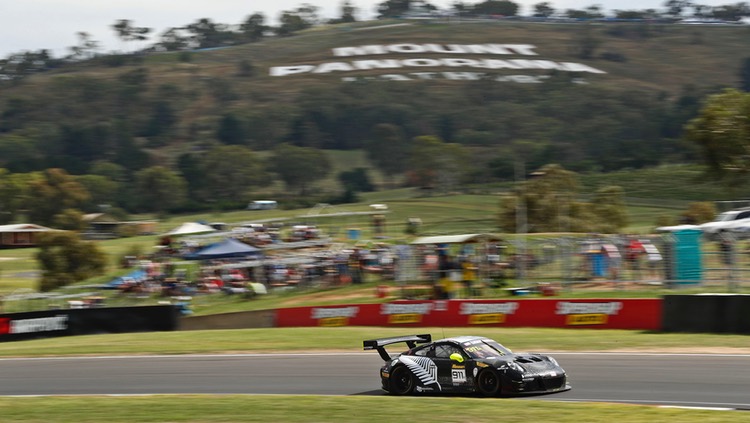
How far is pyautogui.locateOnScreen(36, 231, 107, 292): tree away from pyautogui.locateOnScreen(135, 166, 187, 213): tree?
6032 cm

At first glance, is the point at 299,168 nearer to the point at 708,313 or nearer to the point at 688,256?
the point at 688,256

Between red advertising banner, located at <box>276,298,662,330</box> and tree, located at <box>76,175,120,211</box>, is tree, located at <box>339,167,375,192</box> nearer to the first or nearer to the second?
tree, located at <box>76,175,120,211</box>

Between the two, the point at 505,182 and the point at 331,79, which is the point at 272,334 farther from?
the point at 331,79

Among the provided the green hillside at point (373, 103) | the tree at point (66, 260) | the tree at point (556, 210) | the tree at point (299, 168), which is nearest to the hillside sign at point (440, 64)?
the green hillside at point (373, 103)

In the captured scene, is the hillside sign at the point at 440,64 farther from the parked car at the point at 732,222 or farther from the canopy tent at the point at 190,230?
the parked car at the point at 732,222

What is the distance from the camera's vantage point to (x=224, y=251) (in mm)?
37781

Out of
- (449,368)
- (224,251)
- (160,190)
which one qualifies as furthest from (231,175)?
(449,368)

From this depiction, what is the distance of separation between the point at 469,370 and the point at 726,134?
32.4m

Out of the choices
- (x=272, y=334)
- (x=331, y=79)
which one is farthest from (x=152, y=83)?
(x=272, y=334)

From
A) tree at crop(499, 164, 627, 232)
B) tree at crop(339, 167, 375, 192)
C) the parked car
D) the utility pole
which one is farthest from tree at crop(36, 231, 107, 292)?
tree at crop(339, 167, 375, 192)

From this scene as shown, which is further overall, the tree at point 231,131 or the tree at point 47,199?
the tree at point 231,131

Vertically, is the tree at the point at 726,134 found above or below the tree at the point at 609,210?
above

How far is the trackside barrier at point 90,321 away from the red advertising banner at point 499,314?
4657 mm

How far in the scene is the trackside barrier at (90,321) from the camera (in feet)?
98.0
